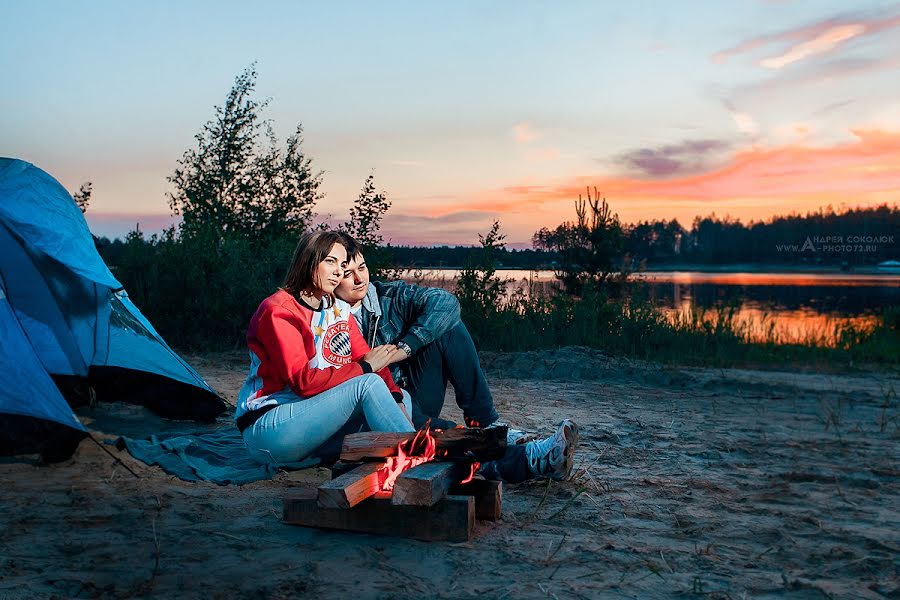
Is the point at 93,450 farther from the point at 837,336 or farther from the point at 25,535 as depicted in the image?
the point at 837,336

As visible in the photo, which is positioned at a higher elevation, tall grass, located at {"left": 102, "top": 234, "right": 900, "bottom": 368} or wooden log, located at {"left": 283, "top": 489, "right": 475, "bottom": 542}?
tall grass, located at {"left": 102, "top": 234, "right": 900, "bottom": 368}

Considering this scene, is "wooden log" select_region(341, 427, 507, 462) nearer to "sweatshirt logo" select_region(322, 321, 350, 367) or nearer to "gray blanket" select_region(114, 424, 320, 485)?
"sweatshirt logo" select_region(322, 321, 350, 367)

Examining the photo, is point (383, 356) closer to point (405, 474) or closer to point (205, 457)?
point (405, 474)

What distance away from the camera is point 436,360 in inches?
154

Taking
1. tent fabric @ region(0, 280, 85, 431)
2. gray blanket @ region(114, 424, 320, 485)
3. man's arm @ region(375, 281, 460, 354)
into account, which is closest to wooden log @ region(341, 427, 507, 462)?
man's arm @ region(375, 281, 460, 354)

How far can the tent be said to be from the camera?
15.9 feet

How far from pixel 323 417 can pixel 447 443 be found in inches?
25.0

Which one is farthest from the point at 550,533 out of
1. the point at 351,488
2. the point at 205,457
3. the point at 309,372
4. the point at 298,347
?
the point at 205,457

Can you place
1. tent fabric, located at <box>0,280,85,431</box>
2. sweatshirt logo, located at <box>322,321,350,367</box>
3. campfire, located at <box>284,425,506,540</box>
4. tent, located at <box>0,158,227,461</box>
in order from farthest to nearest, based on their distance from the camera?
tent, located at <box>0,158,227,461</box> < tent fabric, located at <box>0,280,85,431</box> < sweatshirt logo, located at <box>322,321,350,367</box> < campfire, located at <box>284,425,506,540</box>

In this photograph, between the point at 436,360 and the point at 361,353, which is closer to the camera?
the point at 361,353

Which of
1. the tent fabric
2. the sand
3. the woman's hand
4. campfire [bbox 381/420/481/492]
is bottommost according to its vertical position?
the sand

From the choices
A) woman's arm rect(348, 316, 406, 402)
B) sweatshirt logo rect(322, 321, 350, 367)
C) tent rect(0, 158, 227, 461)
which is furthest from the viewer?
tent rect(0, 158, 227, 461)

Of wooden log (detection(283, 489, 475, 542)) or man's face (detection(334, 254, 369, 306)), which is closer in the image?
wooden log (detection(283, 489, 475, 542))

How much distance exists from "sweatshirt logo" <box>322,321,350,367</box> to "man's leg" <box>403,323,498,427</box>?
430mm
